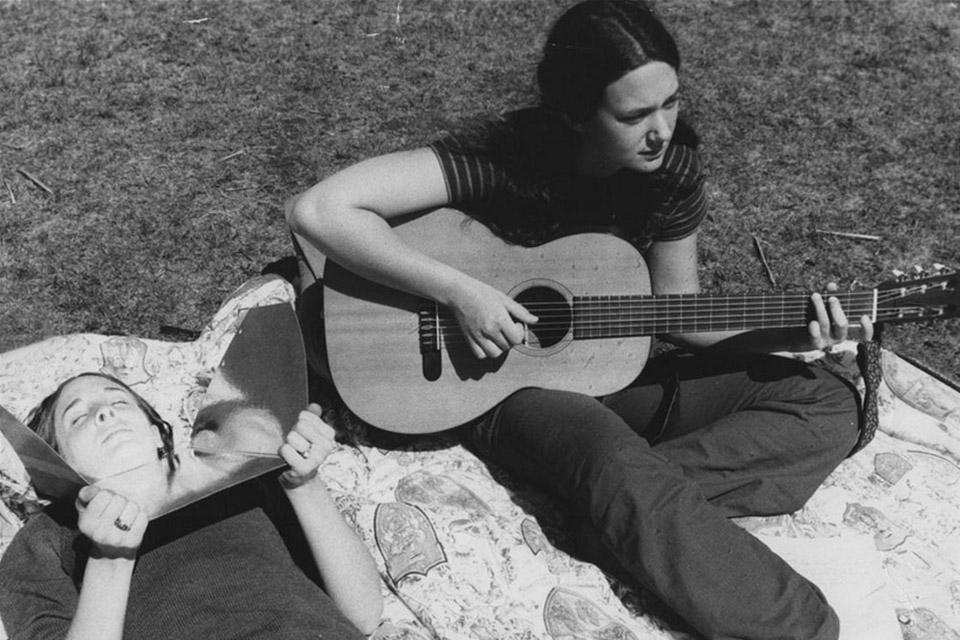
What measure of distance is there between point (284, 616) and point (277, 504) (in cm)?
34

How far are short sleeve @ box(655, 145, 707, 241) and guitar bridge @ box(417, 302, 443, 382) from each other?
0.70 meters

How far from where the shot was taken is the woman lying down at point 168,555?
176 cm

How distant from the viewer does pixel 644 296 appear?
8.36 feet

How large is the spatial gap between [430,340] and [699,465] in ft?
2.73

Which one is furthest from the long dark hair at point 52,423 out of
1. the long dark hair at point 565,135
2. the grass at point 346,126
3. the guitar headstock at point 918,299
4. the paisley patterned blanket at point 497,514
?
the guitar headstock at point 918,299

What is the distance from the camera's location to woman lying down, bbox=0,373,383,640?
69.5 inches

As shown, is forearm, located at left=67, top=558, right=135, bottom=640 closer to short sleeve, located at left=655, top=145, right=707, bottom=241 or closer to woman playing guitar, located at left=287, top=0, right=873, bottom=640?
woman playing guitar, located at left=287, top=0, right=873, bottom=640

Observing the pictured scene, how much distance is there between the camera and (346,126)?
4230 millimetres

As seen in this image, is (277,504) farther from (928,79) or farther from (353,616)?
(928,79)

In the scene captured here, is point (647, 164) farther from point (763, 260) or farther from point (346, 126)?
point (346, 126)

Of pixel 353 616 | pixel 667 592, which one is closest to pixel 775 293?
pixel 667 592

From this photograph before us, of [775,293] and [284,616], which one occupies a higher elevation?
[775,293]

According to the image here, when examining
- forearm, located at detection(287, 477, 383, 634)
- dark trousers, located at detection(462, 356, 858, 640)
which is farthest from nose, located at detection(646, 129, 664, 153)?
forearm, located at detection(287, 477, 383, 634)

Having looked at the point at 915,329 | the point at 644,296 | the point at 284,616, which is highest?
the point at 644,296
